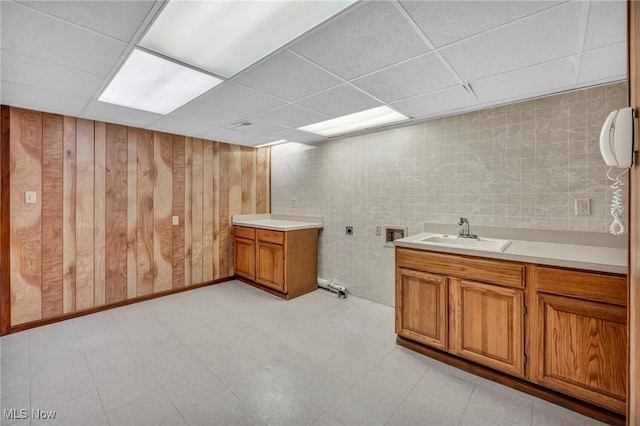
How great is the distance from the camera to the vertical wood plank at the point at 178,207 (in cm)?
365

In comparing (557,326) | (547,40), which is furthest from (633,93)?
(557,326)

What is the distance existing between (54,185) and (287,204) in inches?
108

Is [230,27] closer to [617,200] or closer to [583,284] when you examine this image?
[583,284]

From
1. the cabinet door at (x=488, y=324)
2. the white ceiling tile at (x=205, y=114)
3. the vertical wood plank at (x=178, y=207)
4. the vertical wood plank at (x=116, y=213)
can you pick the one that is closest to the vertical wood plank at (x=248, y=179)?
the vertical wood plank at (x=178, y=207)

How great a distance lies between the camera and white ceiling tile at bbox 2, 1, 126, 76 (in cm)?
133

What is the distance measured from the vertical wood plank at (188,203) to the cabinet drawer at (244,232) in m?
0.67

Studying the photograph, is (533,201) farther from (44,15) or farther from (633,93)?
(44,15)

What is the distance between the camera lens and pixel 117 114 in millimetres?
2766

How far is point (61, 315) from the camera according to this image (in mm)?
2826

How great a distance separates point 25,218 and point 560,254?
4.54m

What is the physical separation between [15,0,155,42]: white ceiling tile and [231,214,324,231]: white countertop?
241cm

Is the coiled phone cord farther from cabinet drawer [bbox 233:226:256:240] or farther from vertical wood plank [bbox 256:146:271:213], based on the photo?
vertical wood plank [bbox 256:146:271:213]

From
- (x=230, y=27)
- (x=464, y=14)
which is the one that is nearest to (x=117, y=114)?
(x=230, y=27)

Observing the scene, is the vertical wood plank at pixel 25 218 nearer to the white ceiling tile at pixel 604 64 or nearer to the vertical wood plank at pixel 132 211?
the vertical wood plank at pixel 132 211
